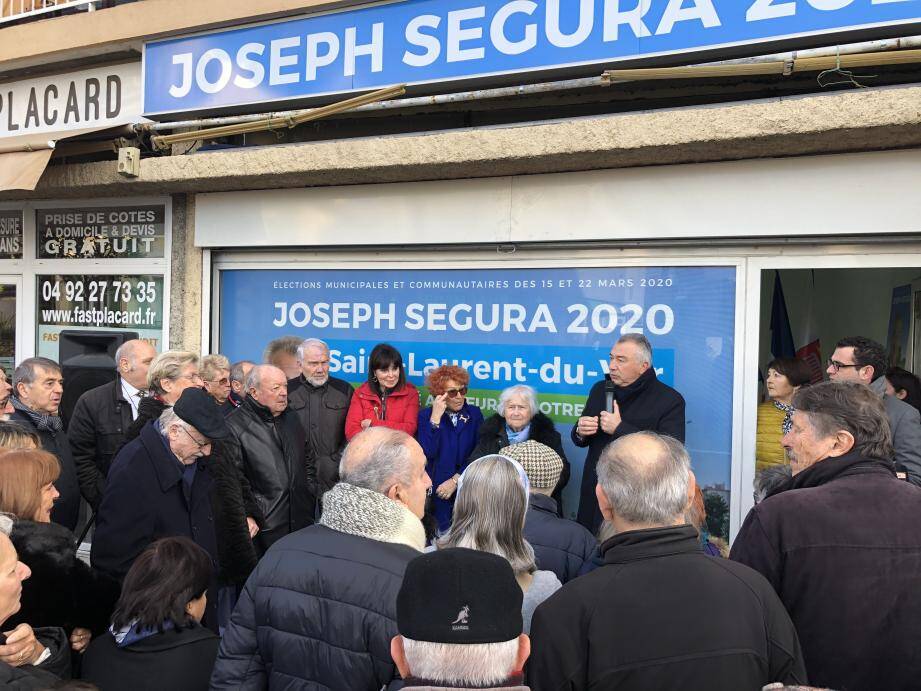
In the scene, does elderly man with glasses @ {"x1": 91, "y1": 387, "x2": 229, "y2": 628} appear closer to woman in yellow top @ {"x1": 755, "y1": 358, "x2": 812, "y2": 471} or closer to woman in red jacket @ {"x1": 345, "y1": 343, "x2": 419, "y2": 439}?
woman in red jacket @ {"x1": 345, "y1": 343, "x2": 419, "y2": 439}

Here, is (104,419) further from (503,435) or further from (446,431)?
(503,435)

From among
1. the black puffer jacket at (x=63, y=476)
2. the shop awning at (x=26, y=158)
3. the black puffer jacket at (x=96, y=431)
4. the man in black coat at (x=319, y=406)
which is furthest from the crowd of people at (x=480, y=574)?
the shop awning at (x=26, y=158)

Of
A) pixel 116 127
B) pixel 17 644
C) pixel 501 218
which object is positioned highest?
pixel 116 127

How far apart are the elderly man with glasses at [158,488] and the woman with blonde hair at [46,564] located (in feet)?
1.27

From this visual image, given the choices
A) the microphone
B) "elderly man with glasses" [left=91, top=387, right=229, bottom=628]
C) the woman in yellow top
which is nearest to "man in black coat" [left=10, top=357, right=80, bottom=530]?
"elderly man with glasses" [left=91, top=387, right=229, bottom=628]

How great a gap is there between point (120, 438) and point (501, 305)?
2.59 meters

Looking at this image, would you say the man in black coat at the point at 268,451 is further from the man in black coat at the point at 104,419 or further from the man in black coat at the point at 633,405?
the man in black coat at the point at 633,405

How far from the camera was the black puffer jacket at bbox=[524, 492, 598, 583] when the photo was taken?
312cm

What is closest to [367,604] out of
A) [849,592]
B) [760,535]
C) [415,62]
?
[760,535]

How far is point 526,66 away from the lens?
5.25m

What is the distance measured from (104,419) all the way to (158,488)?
65.8 inches

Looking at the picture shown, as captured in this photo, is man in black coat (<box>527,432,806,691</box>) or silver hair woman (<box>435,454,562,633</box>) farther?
silver hair woman (<box>435,454,562,633</box>)

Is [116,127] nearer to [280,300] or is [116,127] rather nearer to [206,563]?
[280,300]

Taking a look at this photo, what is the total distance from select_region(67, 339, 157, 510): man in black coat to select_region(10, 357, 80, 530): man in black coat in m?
0.27
